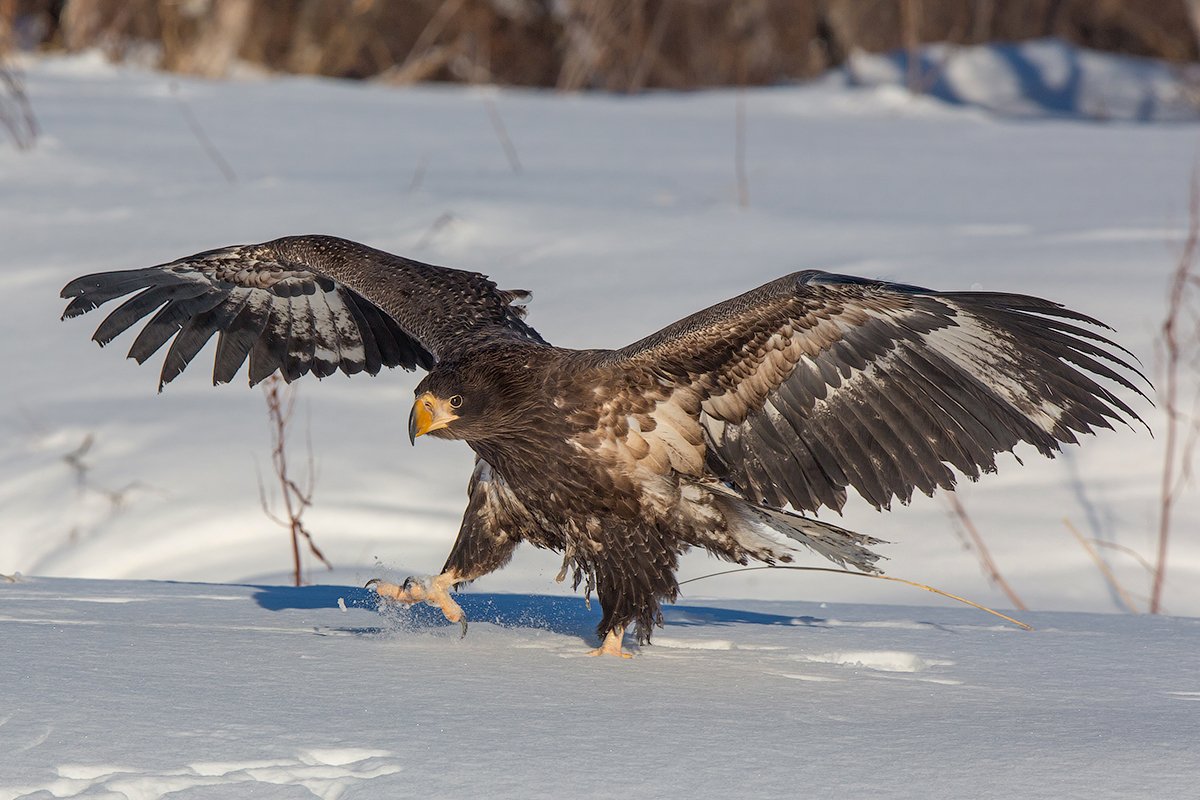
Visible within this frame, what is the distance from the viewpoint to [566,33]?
18547 mm

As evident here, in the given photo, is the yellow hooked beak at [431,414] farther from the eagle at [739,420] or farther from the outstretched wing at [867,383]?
the outstretched wing at [867,383]

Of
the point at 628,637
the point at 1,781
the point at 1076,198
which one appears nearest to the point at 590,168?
the point at 1076,198

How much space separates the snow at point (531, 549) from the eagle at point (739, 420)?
0.24 metres

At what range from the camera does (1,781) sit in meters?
1.98

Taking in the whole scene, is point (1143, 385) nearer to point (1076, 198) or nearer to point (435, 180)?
point (1076, 198)

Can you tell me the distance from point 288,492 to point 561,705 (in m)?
2.95

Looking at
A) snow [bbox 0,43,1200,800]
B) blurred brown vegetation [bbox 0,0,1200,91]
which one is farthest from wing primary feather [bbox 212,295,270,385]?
blurred brown vegetation [bbox 0,0,1200,91]

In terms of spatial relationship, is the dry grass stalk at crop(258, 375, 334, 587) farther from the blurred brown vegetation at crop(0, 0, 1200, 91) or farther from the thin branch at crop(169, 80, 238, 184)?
the blurred brown vegetation at crop(0, 0, 1200, 91)

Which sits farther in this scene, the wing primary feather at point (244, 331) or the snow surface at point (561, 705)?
the wing primary feather at point (244, 331)

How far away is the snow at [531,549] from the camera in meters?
2.27

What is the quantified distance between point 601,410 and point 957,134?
25.1ft

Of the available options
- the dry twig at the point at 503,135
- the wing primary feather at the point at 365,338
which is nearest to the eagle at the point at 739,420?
the wing primary feather at the point at 365,338

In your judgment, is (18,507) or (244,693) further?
(18,507)

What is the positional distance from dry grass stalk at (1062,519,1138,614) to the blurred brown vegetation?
10181mm
